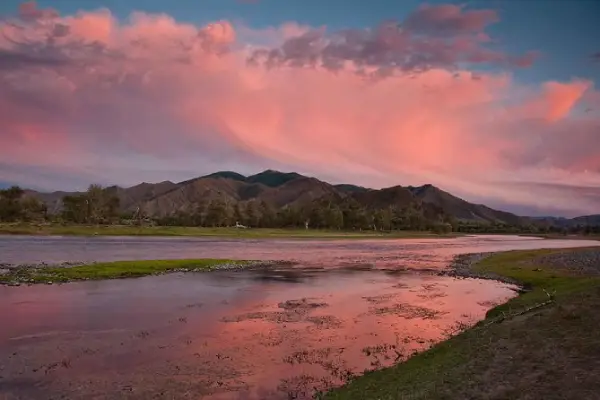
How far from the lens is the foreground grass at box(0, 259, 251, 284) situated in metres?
48.5

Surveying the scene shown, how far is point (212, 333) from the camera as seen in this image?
1071 inches

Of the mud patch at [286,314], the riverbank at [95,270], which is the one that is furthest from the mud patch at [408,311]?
the riverbank at [95,270]

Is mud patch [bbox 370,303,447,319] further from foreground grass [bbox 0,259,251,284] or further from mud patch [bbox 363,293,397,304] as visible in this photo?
foreground grass [bbox 0,259,251,284]

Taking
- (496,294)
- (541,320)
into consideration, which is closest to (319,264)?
(496,294)

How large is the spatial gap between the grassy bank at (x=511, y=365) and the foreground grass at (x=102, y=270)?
40.0m

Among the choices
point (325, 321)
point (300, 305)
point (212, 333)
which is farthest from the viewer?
point (300, 305)

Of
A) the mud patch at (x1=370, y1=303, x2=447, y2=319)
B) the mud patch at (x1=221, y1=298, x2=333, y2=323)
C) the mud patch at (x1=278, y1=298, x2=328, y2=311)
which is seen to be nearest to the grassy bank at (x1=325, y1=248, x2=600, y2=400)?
the mud patch at (x1=370, y1=303, x2=447, y2=319)

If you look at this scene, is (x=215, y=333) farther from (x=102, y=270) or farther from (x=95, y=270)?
(x=102, y=270)

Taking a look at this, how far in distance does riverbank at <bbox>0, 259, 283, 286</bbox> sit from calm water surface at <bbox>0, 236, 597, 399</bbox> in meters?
3.79

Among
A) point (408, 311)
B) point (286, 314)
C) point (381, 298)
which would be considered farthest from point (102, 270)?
point (408, 311)

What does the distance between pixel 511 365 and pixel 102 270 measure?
162 ft

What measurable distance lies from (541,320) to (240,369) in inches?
515

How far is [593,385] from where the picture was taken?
13.2 metres

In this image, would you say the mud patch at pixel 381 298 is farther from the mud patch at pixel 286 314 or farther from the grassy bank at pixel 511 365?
the grassy bank at pixel 511 365
